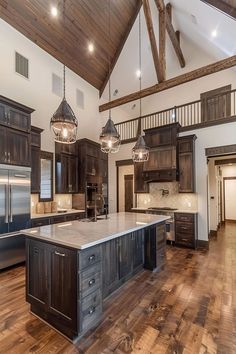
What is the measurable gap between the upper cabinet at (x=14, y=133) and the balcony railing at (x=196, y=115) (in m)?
4.03

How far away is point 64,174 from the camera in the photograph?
5.91 m

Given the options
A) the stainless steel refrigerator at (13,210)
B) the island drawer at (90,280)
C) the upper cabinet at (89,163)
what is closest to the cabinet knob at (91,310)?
the island drawer at (90,280)

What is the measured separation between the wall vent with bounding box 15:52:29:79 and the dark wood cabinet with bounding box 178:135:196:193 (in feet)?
15.4

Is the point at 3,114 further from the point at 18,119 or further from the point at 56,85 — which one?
the point at 56,85

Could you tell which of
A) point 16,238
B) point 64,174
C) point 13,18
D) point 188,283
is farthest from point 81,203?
point 13,18

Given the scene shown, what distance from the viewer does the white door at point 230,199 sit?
9.73 metres

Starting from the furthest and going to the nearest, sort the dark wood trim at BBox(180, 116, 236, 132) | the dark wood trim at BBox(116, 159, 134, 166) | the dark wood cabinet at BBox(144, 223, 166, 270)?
the dark wood trim at BBox(116, 159, 134, 166)
the dark wood trim at BBox(180, 116, 236, 132)
the dark wood cabinet at BBox(144, 223, 166, 270)

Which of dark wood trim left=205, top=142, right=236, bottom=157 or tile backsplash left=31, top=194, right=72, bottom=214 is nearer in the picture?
dark wood trim left=205, top=142, right=236, bottom=157

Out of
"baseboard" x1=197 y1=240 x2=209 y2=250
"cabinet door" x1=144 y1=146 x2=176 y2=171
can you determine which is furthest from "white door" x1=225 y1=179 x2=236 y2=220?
"cabinet door" x1=144 y1=146 x2=176 y2=171

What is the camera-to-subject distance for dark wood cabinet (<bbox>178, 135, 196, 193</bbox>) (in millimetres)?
5746

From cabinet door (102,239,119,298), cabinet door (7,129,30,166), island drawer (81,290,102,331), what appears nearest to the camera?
island drawer (81,290,102,331)

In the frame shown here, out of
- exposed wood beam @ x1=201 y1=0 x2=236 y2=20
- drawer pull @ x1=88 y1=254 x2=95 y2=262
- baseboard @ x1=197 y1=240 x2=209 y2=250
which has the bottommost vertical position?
baseboard @ x1=197 y1=240 x2=209 y2=250

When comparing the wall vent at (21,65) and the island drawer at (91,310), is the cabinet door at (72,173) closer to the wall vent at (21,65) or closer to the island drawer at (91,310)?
the wall vent at (21,65)

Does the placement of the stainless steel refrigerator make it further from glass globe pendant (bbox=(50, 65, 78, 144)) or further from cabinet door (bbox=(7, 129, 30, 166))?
glass globe pendant (bbox=(50, 65, 78, 144))
